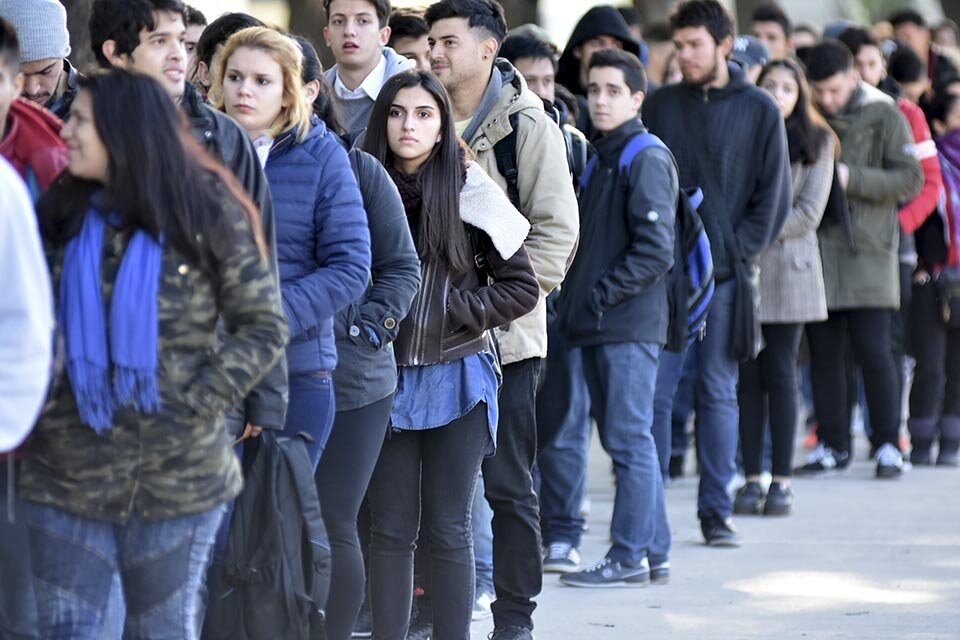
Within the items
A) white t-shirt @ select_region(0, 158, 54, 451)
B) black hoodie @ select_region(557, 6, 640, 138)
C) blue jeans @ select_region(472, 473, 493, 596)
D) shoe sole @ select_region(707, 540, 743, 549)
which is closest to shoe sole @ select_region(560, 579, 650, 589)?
blue jeans @ select_region(472, 473, 493, 596)

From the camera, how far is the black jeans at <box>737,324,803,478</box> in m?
8.74

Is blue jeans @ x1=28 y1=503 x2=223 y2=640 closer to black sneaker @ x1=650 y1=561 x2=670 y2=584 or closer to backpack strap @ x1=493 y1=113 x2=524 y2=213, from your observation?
backpack strap @ x1=493 y1=113 x2=524 y2=213

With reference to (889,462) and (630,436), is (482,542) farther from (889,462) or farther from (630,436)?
(889,462)

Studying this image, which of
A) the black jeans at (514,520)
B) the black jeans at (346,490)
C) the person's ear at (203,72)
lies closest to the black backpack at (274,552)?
the black jeans at (346,490)

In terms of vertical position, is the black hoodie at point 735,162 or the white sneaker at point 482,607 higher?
the black hoodie at point 735,162

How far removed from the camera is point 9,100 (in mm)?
4113

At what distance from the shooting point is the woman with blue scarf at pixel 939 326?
10492 millimetres

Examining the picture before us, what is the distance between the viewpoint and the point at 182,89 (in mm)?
4637

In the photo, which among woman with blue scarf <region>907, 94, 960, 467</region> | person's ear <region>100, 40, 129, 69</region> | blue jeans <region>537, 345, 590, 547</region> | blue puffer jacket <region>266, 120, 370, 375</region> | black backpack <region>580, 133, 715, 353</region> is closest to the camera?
blue puffer jacket <region>266, 120, 370, 375</region>

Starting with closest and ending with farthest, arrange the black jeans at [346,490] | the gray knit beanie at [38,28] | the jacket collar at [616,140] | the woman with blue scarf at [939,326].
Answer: the black jeans at [346,490] < the gray knit beanie at [38,28] < the jacket collar at [616,140] < the woman with blue scarf at [939,326]

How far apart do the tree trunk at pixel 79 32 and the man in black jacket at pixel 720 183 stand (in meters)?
2.68

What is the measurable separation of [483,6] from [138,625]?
3.25 metres

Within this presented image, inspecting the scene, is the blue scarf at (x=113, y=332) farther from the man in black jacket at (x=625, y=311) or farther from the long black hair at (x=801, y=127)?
the long black hair at (x=801, y=127)

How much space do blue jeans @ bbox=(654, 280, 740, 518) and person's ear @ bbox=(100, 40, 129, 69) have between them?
12.7ft
